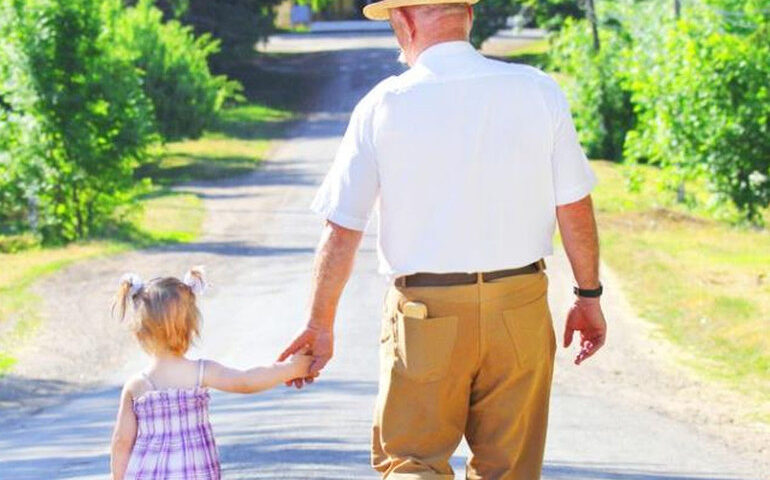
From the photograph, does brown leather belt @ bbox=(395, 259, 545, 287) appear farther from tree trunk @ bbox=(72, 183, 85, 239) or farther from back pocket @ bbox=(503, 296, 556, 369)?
tree trunk @ bbox=(72, 183, 85, 239)

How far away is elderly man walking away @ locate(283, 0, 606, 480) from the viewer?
5633mm

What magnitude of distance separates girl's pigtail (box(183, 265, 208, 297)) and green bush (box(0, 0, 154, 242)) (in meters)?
20.8

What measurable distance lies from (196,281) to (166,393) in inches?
15.0

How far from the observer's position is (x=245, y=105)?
60.3 m

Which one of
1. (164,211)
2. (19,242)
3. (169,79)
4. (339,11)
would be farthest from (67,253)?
(339,11)

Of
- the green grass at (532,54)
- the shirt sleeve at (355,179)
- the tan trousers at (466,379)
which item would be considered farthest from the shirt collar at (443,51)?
the green grass at (532,54)

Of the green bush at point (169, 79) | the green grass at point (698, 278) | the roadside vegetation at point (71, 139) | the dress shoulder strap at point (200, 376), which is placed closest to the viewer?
the dress shoulder strap at point (200, 376)

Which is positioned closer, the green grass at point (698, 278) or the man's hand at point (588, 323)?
the man's hand at point (588, 323)

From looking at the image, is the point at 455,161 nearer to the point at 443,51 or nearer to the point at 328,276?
the point at 443,51

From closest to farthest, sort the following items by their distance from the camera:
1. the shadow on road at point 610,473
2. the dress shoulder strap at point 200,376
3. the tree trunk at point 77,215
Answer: the dress shoulder strap at point 200,376
the shadow on road at point 610,473
the tree trunk at point 77,215

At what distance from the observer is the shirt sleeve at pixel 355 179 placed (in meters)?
5.69

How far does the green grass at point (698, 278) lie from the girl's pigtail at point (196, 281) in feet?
25.4

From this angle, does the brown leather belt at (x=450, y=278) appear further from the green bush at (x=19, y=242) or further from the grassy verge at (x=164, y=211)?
the green bush at (x=19, y=242)

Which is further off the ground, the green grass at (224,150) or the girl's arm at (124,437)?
the girl's arm at (124,437)
